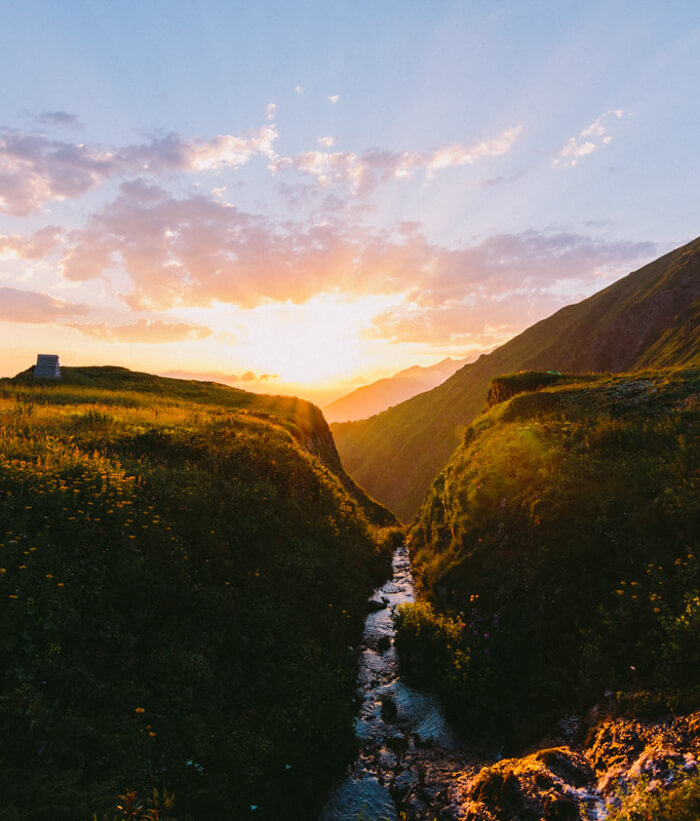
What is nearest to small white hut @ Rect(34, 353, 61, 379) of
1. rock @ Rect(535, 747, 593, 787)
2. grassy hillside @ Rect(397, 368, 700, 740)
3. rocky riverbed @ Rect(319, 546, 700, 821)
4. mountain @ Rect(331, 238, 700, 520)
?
grassy hillside @ Rect(397, 368, 700, 740)

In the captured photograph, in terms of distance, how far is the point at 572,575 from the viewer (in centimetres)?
1380

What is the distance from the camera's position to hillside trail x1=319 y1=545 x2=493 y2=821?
976cm

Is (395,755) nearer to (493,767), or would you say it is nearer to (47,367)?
(493,767)

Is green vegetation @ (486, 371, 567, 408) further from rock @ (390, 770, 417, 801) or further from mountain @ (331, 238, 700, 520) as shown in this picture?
mountain @ (331, 238, 700, 520)

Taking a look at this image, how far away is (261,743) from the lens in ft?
32.8

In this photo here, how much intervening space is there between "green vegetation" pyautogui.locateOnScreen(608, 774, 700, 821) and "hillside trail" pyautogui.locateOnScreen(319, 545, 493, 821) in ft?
12.6

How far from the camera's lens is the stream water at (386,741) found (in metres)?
9.95

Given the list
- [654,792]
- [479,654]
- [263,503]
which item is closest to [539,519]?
[479,654]

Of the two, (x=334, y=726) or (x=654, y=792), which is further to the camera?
(x=334, y=726)

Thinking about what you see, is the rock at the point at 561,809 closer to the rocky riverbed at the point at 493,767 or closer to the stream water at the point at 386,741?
the rocky riverbed at the point at 493,767

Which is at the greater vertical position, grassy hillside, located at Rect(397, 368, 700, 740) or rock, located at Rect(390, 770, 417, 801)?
grassy hillside, located at Rect(397, 368, 700, 740)

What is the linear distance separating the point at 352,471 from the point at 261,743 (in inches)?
5710

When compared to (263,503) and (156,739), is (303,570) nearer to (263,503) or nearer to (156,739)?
(263,503)

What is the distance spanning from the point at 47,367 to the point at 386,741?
153 ft
